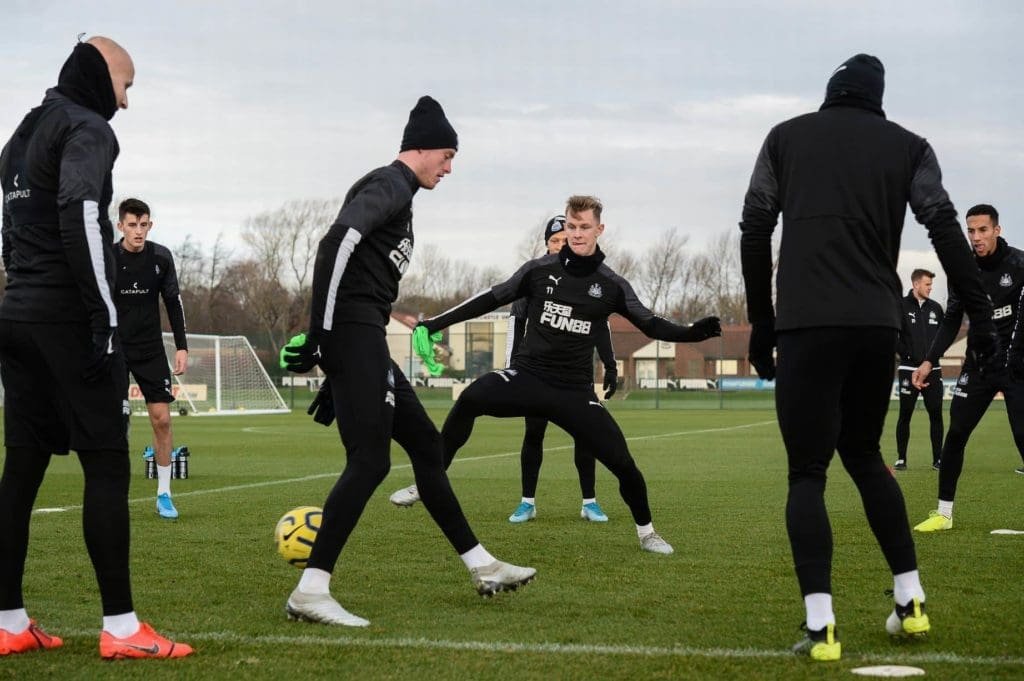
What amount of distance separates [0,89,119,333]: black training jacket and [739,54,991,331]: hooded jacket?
8.06ft

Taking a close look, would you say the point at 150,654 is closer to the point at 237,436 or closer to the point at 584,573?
the point at 584,573

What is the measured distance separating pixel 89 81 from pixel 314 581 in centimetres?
230

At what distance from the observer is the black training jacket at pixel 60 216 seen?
4.76m

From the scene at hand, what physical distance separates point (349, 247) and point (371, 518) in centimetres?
445

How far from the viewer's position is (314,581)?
220 inches

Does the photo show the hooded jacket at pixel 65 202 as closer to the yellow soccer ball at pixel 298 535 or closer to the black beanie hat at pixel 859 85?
the yellow soccer ball at pixel 298 535

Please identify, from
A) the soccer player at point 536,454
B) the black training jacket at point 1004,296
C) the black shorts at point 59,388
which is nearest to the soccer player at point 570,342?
the soccer player at point 536,454

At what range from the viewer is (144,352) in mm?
10062

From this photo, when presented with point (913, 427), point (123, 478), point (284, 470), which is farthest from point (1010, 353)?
point (913, 427)

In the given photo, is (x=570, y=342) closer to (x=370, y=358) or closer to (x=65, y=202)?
(x=370, y=358)

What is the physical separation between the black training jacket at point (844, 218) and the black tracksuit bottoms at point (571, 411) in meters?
3.01

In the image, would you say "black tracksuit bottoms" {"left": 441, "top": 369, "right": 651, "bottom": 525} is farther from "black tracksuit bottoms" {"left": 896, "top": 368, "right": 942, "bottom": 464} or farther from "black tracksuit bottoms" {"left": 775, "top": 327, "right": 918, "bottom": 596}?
"black tracksuit bottoms" {"left": 896, "top": 368, "right": 942, "bottom": 464}

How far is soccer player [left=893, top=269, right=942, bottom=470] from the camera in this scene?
52.7 feet

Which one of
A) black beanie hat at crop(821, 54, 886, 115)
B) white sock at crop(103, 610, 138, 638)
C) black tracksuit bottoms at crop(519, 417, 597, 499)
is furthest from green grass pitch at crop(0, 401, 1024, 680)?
black beanie hat at crop(821, 54, 886, 115)
